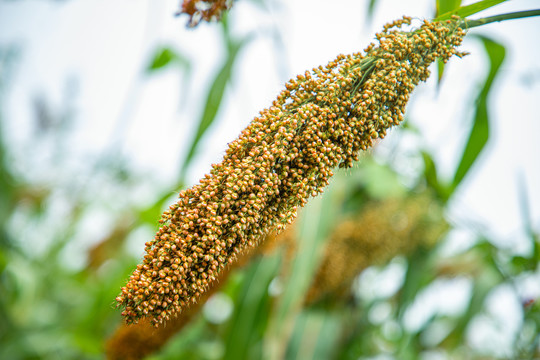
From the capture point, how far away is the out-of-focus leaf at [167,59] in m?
2.99

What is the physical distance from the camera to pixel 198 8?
51.1 inches

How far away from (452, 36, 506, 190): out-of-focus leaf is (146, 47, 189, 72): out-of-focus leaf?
2.14 m

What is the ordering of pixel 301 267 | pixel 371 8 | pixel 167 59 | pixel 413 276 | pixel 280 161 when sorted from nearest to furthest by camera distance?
pixel 280 161 < pixel 371 8 < pixel 301 267 < pixel 413 276 < pixel 167 59

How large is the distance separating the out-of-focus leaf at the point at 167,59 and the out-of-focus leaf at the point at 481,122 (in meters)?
2.14

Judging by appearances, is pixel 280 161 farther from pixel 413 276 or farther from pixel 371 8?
pixel 413 276

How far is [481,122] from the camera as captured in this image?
1.72m

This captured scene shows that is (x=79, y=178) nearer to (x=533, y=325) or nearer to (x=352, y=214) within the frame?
(x=352, y=214)

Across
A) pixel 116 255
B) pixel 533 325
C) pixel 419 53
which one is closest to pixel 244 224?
pixel 419 53

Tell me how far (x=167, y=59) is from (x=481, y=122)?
2.26 m

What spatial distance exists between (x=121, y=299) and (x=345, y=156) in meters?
0.60

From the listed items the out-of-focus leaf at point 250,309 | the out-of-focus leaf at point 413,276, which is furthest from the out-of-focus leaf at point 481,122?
the out-of-focus leaf at point 250,309

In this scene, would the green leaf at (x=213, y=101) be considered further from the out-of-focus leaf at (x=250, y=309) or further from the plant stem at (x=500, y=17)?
the plant stem at (x=500, y=17)

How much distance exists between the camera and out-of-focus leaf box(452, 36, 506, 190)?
5.30ft

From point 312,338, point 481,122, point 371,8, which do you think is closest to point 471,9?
point 371,8
